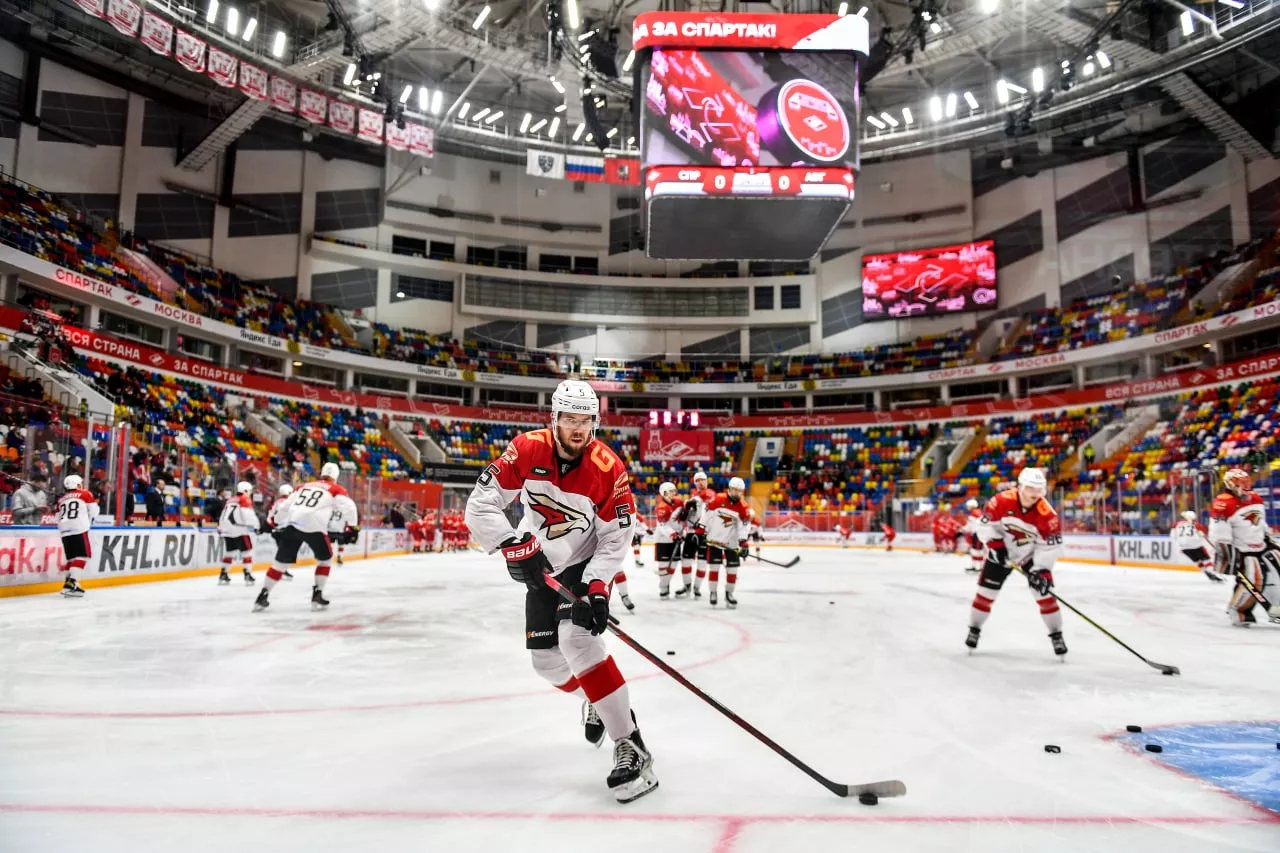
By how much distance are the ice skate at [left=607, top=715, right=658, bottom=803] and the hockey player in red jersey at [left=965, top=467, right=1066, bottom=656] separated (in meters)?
4.56

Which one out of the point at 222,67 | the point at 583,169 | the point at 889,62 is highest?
the point at 889,62

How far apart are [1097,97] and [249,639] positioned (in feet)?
104

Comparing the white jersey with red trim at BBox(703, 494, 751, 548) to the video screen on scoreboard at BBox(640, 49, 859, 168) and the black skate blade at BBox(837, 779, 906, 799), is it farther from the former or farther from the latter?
the video screen on scoreboard at BBox(640, 49, 859, 168)

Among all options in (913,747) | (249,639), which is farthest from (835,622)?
(249,639)

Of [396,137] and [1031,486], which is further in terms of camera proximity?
[396,137]

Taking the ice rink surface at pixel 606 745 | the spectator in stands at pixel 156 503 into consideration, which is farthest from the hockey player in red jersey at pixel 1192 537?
the spectator in stands at pixel 156 503

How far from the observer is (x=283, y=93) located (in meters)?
24.6

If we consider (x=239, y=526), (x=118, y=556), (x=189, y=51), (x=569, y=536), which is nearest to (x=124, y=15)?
(x=189, y=51)

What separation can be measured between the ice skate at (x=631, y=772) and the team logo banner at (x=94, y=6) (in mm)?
22278

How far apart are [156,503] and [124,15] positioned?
13.0 metres

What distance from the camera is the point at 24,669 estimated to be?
569 centimetres

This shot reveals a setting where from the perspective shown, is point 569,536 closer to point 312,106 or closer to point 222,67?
point 222,67

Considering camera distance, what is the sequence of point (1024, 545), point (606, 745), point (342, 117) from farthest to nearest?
point (342, 117) → point (1024, 545) → point (606, 745)

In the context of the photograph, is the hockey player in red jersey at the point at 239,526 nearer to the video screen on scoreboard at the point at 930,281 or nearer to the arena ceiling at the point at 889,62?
the arena ceiling at the point at 889,62
